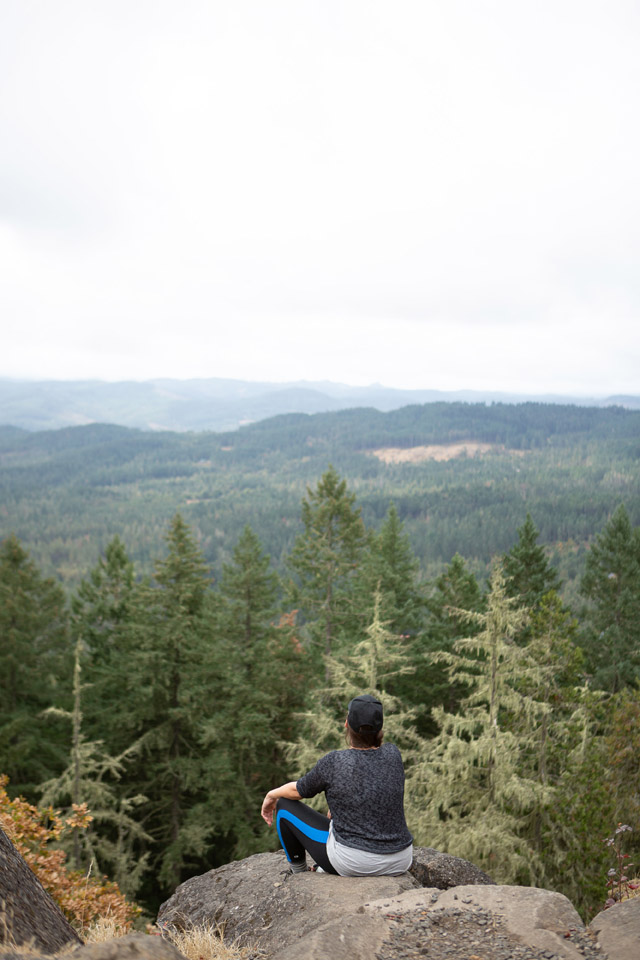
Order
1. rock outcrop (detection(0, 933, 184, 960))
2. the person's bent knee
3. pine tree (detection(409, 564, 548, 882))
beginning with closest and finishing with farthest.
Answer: rock outcrop (detection(0, 933, 184, 960)) < the person's bent knee < pine tree (detection(409, 564, 548, 882))

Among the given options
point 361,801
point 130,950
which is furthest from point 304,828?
point 130,950

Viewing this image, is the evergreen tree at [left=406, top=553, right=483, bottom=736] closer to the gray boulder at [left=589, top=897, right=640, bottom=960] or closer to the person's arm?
the person's arm

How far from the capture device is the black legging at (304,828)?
17.7 feet

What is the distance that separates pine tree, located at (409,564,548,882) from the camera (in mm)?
10992

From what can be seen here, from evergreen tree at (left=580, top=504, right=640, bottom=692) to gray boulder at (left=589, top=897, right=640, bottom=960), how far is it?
23.4m

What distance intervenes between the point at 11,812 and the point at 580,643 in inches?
1002

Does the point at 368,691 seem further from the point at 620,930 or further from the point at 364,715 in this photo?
the point at 620,930

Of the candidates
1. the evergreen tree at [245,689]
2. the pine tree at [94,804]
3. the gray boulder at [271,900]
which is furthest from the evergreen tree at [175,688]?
the gray boulder at [271,900]

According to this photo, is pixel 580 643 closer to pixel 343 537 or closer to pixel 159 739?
pixel 343 537

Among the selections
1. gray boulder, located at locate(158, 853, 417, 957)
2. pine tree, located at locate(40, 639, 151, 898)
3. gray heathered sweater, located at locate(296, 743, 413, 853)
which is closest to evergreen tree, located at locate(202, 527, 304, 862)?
pine tree, located at locate(40, 639, 151, 898)

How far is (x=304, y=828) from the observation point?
548 centimetres

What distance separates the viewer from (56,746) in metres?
23.1

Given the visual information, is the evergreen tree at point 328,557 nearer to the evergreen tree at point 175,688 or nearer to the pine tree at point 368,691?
the evergreen tree at point 175,688

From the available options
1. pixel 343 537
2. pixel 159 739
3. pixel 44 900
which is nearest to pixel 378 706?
pixel 44 900
